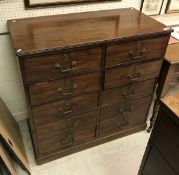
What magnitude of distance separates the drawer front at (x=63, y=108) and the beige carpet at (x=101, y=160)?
1.49 ft

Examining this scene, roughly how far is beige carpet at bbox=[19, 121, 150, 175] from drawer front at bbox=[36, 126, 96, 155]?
12 cm

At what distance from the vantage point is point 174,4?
6.68 ft

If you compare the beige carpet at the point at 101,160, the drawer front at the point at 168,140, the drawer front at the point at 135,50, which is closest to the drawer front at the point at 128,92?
the drawer front at the point at 135,50

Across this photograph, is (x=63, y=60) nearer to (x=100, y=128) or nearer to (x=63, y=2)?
(x=63, y=2)

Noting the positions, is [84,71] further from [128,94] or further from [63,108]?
[128,94]

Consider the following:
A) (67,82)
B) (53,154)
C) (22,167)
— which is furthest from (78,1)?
(22,167)

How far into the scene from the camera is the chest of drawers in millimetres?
1280

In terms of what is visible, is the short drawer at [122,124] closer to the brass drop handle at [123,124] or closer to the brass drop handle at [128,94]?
the brass drop handle at [123,124]

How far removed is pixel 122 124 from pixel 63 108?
624 millimetres

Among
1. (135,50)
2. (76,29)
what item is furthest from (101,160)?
(76,29)

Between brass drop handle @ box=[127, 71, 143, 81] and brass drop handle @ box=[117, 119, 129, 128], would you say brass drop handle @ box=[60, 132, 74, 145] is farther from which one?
brass drop handle @ box=[127, 71, 143, 81]

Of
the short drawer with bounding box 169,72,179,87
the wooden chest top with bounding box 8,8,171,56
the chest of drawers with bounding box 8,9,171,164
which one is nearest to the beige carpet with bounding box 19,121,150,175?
the chest of drawers with bounding box 8,9,171,164

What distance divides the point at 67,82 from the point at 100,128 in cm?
59

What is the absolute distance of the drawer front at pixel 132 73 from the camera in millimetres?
1518
